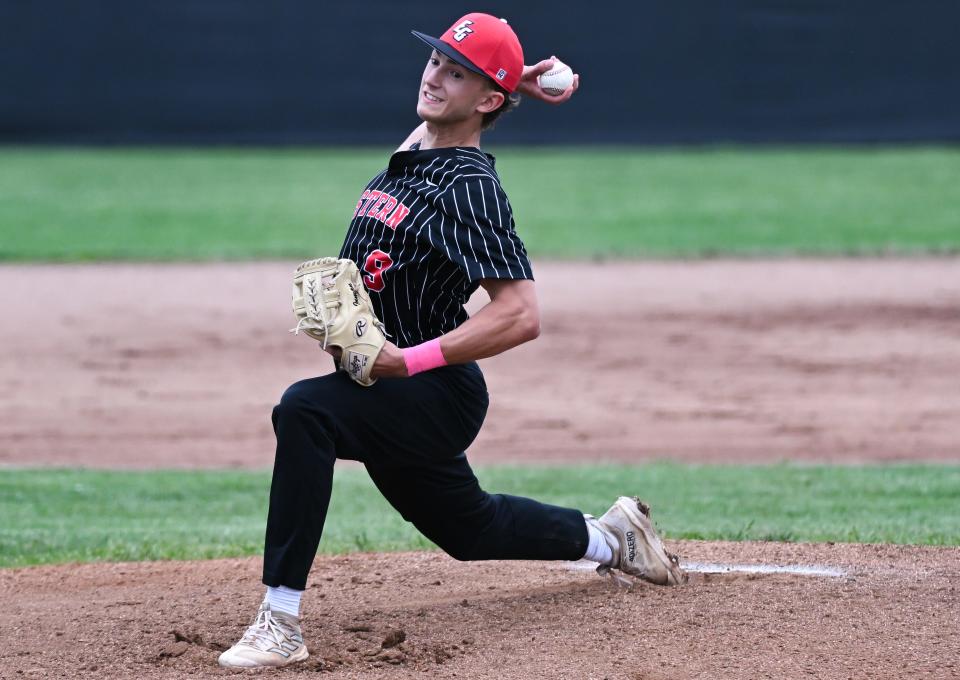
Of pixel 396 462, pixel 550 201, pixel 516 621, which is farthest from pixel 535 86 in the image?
pixel 550 201

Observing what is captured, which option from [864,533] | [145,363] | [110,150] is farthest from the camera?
[110,150]

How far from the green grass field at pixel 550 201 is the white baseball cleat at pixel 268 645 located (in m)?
9.65

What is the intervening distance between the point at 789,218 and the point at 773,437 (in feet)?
27.0

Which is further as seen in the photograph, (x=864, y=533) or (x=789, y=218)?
(x=789, y=218)

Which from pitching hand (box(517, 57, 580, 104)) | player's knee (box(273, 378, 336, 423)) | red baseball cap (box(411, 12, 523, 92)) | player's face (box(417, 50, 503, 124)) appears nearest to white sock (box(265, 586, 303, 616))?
player's knee (box(273, 378, 336, 423))

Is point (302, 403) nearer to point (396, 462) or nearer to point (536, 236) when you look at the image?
point (396, 462)

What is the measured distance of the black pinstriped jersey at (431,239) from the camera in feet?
10.7

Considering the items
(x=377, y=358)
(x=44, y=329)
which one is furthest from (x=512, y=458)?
(x=44, y=329)

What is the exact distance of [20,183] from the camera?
17453 mm

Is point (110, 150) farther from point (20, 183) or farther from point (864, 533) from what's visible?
point (864, 533)

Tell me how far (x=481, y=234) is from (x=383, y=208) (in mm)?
292

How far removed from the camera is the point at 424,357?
10.7 ft

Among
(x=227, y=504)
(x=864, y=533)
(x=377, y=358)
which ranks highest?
(x=377, y=358)

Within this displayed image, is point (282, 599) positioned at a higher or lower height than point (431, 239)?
lower
